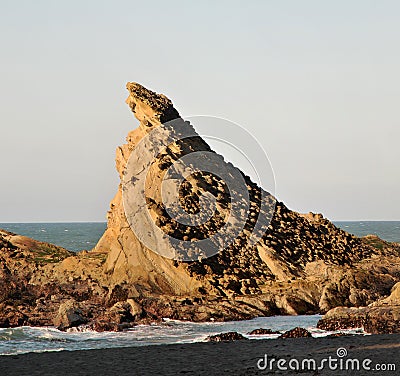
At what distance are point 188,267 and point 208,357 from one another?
14390 millimetres

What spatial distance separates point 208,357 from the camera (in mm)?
28484

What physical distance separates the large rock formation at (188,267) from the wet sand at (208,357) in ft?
25.9

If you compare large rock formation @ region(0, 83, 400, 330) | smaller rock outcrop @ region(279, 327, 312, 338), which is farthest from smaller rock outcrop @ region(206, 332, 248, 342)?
large rock formation @ region(0, 83, 400, 330)

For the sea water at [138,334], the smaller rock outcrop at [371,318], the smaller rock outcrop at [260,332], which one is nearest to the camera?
the sea water at [138,334]

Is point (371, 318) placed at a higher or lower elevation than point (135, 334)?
higher

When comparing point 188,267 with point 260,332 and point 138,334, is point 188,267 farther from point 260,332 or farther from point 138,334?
point 260,332

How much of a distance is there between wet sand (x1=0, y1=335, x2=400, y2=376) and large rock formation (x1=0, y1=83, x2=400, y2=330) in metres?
7.88

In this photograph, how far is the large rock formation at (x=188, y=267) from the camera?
40.6 metres

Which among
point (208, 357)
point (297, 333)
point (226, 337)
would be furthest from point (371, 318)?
point (208, 357)

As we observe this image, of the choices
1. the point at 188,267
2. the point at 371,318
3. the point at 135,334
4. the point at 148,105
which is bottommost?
the point at 135,334

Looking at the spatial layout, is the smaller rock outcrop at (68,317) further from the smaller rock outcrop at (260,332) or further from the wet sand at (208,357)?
the smaller rock outcrop at (260,332)

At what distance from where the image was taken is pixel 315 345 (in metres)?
30.5

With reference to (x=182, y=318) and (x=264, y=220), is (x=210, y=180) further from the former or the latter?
(x=182, y=318)

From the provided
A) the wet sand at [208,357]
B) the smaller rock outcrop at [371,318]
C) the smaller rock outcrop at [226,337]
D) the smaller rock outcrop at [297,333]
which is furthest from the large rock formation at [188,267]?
the wet sand at [208,357]
